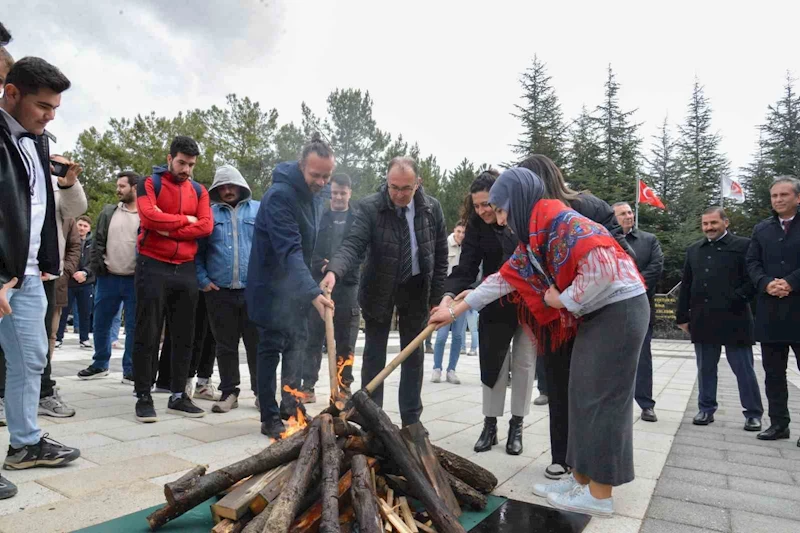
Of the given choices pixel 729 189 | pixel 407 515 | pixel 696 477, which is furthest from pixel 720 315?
pixel 729 189

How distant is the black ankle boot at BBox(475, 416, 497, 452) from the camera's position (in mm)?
4000

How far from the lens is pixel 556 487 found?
3.07 metres

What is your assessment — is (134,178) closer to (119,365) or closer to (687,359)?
(119,365)

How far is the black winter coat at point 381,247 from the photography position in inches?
162

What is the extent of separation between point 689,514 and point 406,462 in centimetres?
150

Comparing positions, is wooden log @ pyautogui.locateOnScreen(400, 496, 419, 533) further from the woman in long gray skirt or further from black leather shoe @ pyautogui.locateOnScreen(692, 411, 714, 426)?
black leather shoe @ pyautogui.locateOnScreen(692, 411, 714, 426)

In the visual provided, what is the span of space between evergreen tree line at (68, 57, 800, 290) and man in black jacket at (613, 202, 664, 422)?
221 inches

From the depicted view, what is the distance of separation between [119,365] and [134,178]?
9.65 ft

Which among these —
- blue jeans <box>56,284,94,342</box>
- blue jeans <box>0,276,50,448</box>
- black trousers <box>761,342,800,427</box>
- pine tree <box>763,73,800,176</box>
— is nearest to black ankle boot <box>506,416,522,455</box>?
black trousers <box>761,342,800,427</box>

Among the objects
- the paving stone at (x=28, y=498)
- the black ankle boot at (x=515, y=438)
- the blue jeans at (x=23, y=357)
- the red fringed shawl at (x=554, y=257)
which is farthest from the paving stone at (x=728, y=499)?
the blue jeans at (x=23, y=357)

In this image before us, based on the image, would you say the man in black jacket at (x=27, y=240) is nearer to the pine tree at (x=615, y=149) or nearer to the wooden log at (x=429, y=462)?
the wooden log at (x=429, y=462)

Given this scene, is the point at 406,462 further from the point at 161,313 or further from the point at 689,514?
the point at 161,313

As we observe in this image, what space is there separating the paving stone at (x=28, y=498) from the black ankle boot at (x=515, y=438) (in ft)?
8.98

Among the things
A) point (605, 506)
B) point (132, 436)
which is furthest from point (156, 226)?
point (605, 506)
